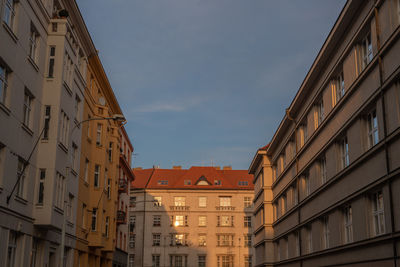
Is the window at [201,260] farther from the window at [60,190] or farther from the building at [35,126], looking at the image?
the window at [60,190]

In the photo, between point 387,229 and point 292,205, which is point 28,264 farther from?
point 292,205

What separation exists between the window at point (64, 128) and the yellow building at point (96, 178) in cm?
432

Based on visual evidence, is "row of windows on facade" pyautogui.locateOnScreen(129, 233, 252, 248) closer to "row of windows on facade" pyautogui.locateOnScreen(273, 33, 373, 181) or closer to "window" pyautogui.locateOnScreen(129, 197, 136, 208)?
"window" pyautogui.locateOnScreen(129, 197, 136, 208)

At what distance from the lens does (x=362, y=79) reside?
22516mm

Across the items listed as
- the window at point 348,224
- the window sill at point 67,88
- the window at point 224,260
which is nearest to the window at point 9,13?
the window sill at point 67,88

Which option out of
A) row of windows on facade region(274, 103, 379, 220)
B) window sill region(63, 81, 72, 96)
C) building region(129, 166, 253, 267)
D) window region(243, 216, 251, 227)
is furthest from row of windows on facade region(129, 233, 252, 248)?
window sill region(63, 81, 72, 96)

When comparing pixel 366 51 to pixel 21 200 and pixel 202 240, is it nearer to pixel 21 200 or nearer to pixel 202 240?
pixel 21 200

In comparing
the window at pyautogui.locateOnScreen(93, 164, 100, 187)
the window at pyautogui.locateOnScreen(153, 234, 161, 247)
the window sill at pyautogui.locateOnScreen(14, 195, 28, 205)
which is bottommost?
the window sill at pyautogui.locateOnScreen(14, 195, 28, 205)

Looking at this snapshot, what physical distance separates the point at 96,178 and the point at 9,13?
19.8 metres

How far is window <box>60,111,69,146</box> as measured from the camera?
92.5 ft

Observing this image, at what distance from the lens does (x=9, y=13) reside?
21.7 metres

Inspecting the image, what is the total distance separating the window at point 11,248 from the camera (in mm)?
22309

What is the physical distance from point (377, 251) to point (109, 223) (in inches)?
1090

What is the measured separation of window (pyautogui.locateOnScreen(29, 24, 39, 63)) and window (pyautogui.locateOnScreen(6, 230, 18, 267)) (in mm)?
8309
